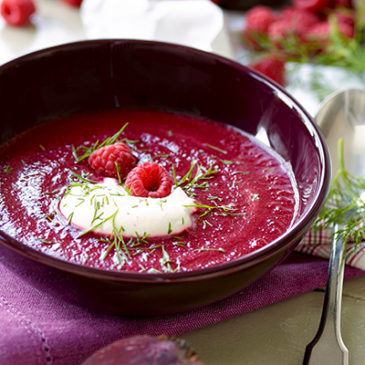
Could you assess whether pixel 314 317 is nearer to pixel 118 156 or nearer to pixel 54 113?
pixel 118 156

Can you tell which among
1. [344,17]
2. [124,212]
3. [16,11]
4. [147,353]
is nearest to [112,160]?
[124,212]

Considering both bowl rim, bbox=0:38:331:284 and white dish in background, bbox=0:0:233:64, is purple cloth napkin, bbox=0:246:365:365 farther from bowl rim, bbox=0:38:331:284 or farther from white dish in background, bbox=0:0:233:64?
white dish in background, bbox=0:0:233:64

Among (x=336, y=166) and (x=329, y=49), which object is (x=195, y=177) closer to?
(x=336, y=166)

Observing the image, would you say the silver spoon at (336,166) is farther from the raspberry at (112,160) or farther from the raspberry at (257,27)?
the raspberry at (257,27)

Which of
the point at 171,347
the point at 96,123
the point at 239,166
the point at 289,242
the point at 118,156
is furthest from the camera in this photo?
the point at 96,123

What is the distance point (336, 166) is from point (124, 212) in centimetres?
90

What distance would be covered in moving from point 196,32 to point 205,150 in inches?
40.2

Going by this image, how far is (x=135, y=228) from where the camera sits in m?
1.70

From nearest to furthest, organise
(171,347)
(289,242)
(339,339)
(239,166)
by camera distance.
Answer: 1. (171,347)
2. (289,242)
3. (339,339)
4. (239,166)

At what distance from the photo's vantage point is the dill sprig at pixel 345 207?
6.31ft

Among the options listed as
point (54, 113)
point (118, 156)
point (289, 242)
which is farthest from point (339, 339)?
point (54, 113)

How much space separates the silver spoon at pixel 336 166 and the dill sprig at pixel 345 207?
1.3 inches

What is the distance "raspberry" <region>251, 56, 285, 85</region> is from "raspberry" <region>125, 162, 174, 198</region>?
3.72 feet

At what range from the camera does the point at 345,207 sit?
199 centimetres
